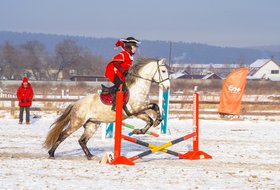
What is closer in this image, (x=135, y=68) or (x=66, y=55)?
(x=135, y=68)

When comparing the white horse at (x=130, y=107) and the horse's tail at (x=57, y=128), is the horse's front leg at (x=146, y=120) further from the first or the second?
the horse's tail at (x=57, y=128)

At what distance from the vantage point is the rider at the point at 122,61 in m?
11.2

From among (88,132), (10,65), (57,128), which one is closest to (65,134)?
(57,128)

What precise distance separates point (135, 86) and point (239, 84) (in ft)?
46.1

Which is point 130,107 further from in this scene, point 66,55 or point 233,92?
point 66,55

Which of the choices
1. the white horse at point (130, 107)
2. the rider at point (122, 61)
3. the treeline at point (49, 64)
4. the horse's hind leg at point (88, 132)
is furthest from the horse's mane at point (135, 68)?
the treeline at point (49, 64)

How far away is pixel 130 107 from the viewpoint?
36.8 feet

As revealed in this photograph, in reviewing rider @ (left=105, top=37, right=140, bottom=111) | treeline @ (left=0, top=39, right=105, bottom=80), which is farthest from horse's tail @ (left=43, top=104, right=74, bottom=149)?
treeline @ (left=0, top=39, right=105, bottom=80)

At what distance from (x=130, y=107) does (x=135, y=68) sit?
795 millimetres

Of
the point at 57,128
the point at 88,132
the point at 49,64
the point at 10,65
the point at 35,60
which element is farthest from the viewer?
the point at 35,60

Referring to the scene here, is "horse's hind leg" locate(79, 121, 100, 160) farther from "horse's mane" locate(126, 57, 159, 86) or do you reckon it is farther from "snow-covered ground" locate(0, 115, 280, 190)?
"horse's mane" locate(126, 57, 159, 86)

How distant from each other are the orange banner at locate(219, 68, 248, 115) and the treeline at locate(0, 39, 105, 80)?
257 ft

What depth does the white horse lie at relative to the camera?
11.2 m

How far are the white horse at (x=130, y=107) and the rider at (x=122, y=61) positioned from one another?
0.20m
